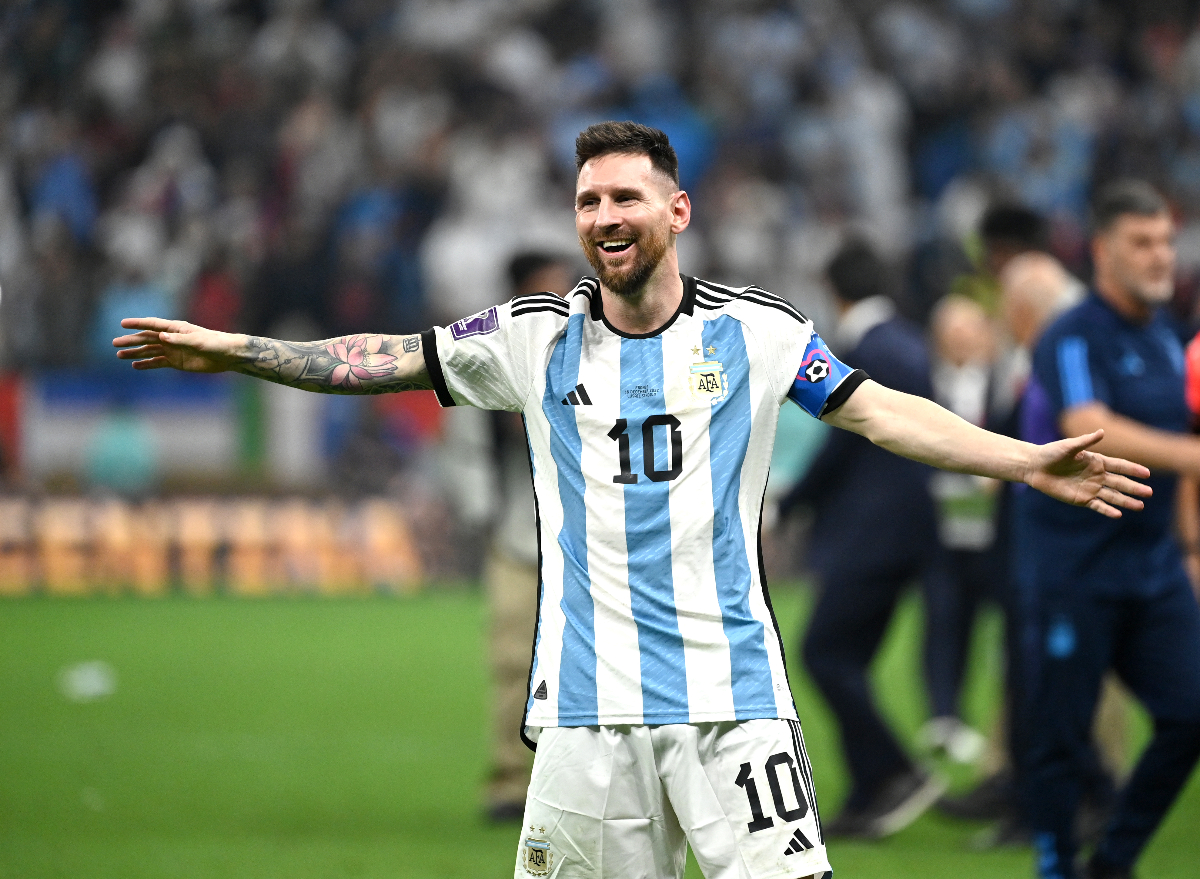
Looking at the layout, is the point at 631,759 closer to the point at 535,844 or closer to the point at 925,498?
the point at 535,844

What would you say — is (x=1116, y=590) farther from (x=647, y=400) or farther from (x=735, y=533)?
(x=647, y=400)

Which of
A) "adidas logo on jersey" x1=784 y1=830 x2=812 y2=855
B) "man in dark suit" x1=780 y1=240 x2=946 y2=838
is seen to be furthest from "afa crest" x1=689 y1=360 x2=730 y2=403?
"man in dark suit" x1=780 y1=240 x2=946 y2=838

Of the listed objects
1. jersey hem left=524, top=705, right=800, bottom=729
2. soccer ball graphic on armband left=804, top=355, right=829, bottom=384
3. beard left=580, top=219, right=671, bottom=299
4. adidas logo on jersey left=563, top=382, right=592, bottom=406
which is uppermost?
beard left=580, top=219, right=671, bottom=299

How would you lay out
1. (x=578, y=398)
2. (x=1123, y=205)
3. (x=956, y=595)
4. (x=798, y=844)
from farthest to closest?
(x=956, y=595) < (x=1123, y=205) < (x=578, y=398) < (x=798, y=844)

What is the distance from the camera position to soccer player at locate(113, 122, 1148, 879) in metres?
4.00

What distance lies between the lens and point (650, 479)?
409cm

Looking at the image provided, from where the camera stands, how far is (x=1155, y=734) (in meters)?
6.01

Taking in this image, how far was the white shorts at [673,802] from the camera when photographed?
3955mm

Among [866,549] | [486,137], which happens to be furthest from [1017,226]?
[486,137]

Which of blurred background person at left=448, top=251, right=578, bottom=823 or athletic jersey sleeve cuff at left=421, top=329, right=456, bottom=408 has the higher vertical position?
athletic jersey sleeve cuff at left=421, top=329, right=456, bottom=408

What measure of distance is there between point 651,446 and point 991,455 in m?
0.82

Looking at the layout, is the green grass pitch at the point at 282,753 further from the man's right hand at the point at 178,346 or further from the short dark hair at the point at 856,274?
the man's right hand at the point at 178,346

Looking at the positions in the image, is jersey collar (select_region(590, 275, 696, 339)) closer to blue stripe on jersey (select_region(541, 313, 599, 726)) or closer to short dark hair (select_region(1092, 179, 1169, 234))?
blue stripe on jersey (select_region(541, 313, 599, 726))

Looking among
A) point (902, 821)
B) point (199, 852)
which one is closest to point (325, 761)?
point (199, 852)
